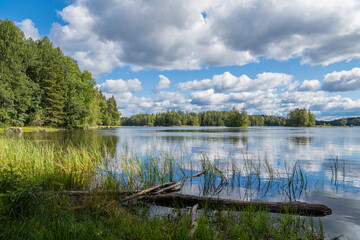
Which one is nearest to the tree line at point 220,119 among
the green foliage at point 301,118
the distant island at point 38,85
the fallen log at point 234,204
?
the green foliage at point 301,118

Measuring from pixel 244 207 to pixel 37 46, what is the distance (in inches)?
2645

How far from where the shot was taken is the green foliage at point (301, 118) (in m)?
142

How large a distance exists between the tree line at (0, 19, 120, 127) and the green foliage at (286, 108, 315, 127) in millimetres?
135274

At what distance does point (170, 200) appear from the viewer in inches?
238

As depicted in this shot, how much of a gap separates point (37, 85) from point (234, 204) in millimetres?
54943

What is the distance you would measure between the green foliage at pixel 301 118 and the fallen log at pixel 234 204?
158 metres

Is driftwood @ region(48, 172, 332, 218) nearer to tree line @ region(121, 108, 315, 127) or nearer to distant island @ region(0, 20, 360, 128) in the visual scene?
distant island @ region(0, 20, 360, 128)

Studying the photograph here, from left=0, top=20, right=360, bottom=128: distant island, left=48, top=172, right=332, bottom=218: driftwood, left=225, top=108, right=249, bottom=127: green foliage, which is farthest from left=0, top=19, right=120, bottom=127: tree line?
left=225, top=108, right=249, bottom=127: green foliage

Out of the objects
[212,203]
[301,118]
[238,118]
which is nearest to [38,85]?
[212,203]

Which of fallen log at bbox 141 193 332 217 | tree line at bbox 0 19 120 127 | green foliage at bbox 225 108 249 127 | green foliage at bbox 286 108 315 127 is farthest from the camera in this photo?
green foliage at bbox 286 108 315 127

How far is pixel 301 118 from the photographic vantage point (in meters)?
142

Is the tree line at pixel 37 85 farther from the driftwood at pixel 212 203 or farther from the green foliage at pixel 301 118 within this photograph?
the green foliage at pixel 301 118

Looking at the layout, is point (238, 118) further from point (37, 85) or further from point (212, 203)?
point (212, 203)

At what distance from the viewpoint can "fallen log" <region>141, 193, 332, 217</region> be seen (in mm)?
5312
